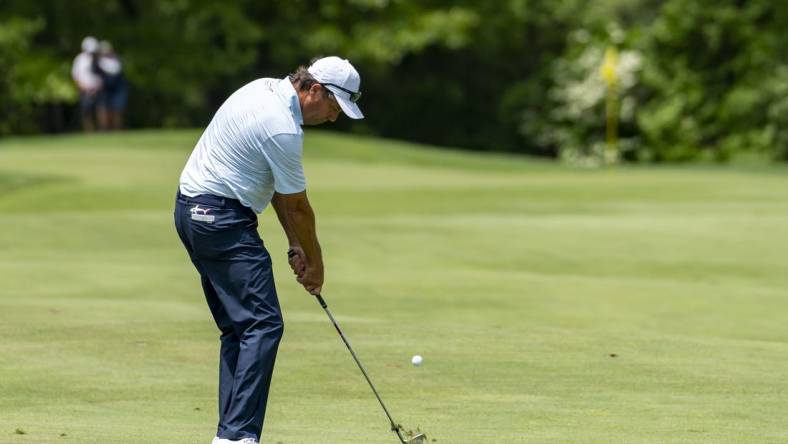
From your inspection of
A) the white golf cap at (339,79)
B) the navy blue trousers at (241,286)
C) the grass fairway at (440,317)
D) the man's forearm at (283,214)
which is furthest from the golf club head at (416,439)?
the white golf cap at (339,79)

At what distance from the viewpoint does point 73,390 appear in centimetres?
884

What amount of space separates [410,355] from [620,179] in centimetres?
1786

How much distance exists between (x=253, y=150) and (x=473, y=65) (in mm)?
44033

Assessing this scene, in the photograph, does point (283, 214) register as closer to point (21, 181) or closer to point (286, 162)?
point (286, 162)

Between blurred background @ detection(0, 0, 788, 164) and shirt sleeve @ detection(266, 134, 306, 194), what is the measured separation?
3237 centimetres

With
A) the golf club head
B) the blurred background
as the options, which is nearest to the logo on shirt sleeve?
the golf club head

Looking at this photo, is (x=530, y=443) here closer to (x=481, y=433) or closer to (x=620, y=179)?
(x=481, y=433)

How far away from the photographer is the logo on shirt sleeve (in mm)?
7082

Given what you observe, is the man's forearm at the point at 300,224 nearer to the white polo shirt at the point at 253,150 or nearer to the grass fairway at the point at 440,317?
the white polo shirt at the point at 253,150

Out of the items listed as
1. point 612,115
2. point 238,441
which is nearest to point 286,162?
point 238,441

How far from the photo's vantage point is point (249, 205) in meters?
7.14

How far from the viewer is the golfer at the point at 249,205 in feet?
23.0

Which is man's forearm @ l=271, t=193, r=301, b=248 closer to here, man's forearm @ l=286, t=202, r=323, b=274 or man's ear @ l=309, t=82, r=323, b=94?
man's forearm @ l=286, t=202, r=323, b=274

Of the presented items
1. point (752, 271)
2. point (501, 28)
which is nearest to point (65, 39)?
point (501, 28)
